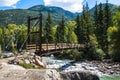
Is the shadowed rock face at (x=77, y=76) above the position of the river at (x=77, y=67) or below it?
above

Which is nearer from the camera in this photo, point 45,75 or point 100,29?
point 45,75

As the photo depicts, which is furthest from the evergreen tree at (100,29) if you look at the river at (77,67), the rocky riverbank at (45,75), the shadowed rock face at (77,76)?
the rocky riverbank at (45,75)

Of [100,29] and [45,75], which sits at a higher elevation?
[100,29]

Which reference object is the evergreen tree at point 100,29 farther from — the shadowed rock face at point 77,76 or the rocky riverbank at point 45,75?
the rocky riverbank at point 45,75

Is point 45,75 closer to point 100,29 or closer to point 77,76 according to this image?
point 77,76

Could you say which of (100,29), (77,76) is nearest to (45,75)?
(77,76)

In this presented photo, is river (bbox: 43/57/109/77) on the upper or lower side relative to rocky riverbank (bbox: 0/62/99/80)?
lower

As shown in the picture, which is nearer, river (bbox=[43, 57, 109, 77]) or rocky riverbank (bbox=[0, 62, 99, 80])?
rocky riverbank (bbox=[0, 62, 99, 80])

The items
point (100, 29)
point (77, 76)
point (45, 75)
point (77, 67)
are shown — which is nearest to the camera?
Result: point (45, 75)

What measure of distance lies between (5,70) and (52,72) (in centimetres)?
315

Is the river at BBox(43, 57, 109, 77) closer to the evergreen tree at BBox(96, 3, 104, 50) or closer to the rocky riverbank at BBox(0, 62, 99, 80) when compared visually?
the evergreen tree at BBox(96, 3, 104, 50)

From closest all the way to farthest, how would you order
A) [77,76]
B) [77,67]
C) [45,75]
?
[45,75], [77,76], [77,67]

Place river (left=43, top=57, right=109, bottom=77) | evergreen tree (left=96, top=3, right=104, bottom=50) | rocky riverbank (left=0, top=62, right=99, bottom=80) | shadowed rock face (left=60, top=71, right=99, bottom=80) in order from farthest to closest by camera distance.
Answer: evergreen tree (left=96, top=3, right=104, bottom=50) < river (left=43, top=57, right=109, bottom=77) < shadowed rock face (left=60, top=71, right=99, bottom=80) < rocky riverbank (left=0, top=62, right=99, bottom=80)

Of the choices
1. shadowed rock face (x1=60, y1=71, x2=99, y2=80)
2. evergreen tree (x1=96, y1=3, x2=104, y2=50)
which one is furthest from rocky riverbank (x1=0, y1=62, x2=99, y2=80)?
evergreen tree (x1=96, y1=3, x2=104, y2=50)
